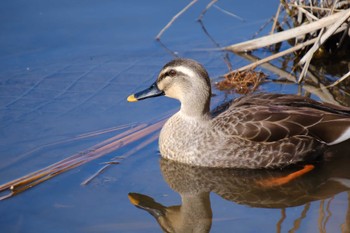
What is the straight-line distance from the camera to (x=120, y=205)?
252 inches

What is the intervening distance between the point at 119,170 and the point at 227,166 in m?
1.05

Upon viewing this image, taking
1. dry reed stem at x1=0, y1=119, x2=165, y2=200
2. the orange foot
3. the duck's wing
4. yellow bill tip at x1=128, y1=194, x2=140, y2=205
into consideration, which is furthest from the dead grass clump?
yellow bill tip at x1=128, y1=194, x2=140, y2=205

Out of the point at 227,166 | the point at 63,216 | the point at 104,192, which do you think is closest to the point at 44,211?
the point at 63,216

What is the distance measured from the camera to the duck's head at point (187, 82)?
719cm

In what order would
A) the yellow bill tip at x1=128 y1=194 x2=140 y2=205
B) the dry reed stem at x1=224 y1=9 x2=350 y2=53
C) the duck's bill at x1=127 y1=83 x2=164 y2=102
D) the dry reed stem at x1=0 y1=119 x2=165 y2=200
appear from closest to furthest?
the yellow bill tip at x1=128 y1=194 x2=140 y2=205 → the dry reed stem at x1=0 y1=119 x2=165 y2=200 → the duck's bill at x1=127 y1=83 x2=164 y2=102 → the dry reed stem at x1=224 y1=9 x2=350 y2=53

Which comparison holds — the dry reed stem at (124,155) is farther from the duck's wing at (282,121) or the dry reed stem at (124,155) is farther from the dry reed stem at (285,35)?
the dry reed stem at (285,35)

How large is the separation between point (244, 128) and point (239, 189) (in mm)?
640

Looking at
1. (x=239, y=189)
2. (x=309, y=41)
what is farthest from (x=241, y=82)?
(x=239, y=189)

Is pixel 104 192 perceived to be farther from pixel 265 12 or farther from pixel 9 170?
pixel 265 12

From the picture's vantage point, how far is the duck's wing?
7020 mm

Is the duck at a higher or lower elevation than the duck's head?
lower

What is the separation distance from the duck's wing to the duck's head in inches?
11.0

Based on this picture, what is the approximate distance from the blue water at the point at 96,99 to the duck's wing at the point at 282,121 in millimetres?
760

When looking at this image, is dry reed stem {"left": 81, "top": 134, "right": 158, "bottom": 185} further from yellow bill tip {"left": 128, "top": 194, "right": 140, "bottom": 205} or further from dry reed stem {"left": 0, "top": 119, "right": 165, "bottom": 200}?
yellow bill tip {"left": 128, "top": 194, "right": 140, "bottom": 205}
